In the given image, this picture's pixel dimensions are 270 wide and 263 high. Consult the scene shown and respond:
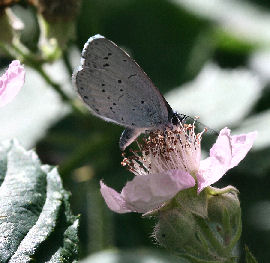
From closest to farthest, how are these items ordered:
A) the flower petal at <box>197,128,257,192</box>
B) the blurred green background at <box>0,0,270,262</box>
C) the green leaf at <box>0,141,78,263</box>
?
the green leaf at <box>0,141,78,263</box>, the flower petal at <box>197,128,257,192</box>, the blurred green background at <box>0,0,270,262</box>

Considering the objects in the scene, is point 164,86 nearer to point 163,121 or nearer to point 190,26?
point 190,26

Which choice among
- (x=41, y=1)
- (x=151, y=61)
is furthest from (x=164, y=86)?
(x=41, y=1)

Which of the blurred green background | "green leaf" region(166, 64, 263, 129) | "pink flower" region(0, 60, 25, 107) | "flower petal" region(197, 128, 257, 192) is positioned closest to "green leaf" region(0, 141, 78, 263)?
"pink flower" region(0, 60, 25, 107)

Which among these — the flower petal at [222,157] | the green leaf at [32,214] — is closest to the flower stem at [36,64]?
the green leaf at [32,214]

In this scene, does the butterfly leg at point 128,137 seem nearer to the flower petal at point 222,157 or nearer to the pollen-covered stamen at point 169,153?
the pollen-covered stamen at point 169,153

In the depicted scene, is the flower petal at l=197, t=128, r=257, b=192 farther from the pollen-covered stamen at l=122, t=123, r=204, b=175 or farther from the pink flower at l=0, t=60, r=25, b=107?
the pink flower at l=0, t=60, r=25, b=107

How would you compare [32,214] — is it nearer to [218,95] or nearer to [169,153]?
[169,153]
